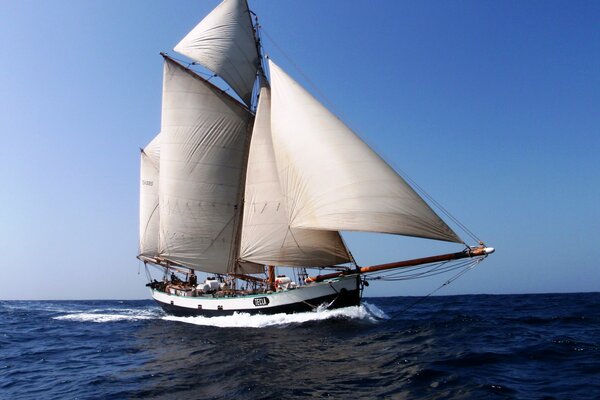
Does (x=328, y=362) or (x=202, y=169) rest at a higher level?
(x=202, y=169)

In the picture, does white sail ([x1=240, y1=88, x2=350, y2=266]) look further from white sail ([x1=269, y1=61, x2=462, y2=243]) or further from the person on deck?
the person on deck

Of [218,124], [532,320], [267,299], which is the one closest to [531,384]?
[532,320]

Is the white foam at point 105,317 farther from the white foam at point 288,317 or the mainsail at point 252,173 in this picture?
the white foam at point 288,317

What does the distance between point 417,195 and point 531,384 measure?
10374 mm

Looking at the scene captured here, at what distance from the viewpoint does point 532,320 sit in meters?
23.5

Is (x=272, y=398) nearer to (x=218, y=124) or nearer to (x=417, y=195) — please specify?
(x=417, y=195)

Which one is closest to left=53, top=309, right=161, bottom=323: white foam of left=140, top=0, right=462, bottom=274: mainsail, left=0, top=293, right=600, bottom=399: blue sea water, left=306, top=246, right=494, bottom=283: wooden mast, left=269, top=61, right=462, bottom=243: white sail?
left=140, top=0, right=462, bottom=274: mainsail

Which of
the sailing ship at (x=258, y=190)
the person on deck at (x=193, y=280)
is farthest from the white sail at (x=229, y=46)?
the person on deck at (x=193, y=280)

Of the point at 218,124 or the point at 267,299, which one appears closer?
the point at 267,299

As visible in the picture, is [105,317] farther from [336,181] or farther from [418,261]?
[418,261]

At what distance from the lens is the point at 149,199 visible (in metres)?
45.8

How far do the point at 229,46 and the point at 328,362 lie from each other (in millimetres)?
29170

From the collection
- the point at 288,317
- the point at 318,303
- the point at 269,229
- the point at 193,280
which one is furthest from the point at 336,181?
the point at 193,280

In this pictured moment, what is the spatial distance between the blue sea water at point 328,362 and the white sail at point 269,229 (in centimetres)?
407
